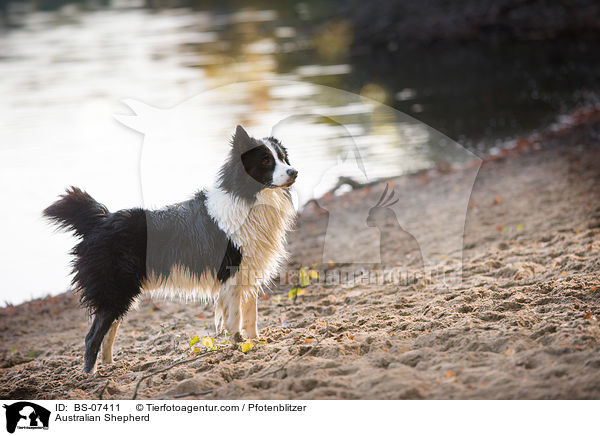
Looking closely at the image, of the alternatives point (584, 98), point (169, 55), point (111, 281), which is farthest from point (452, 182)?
point (169, 55)

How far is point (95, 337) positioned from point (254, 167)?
162 centimetres

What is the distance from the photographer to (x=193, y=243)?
165 inches

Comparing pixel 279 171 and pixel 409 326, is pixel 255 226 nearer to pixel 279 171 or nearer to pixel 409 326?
pixel 279 171

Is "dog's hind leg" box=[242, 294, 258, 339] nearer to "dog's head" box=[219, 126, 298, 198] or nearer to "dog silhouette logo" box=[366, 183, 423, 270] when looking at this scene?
"dog's head" box=[219, 126, 298, 198]

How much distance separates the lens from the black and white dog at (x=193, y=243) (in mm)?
4008

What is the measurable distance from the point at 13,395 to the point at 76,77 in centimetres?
1609

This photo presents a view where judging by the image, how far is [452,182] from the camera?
30.5 feet

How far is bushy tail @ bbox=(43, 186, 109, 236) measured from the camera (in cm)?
410
